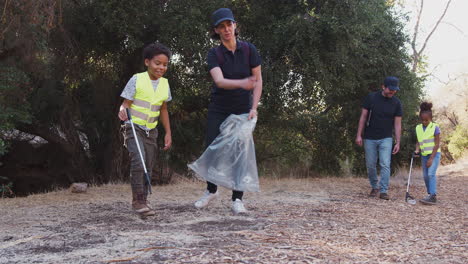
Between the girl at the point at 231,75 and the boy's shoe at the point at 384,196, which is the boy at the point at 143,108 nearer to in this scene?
the girl at the point at 231,75

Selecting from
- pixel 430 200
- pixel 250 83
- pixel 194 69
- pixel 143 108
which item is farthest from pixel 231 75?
pixel 194 69

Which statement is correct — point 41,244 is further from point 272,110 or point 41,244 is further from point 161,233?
point 272,110

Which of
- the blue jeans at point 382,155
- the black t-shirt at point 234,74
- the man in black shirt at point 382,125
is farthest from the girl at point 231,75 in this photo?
the blue jeans at point 382,155

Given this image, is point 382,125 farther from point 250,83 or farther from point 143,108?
point 143,108

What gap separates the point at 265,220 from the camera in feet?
16.2

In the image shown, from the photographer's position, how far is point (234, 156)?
5.24 metres

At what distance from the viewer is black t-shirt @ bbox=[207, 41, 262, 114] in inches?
205

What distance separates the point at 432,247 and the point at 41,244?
3.15 meters

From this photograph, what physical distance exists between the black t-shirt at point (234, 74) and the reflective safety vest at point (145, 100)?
58cm

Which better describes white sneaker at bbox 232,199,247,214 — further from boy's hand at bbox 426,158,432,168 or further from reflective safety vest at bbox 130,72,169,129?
boy's hand at bbox 426,158,432,168

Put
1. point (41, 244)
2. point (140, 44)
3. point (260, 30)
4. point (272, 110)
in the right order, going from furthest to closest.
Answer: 1. point (272, 110)
2. point (260, 30)
3. point (140, 44)
4. point (41, 244)

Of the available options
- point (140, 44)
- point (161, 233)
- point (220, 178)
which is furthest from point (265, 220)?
point (140, 44)

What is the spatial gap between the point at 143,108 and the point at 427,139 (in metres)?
4.42

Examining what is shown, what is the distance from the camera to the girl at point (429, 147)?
739cm
